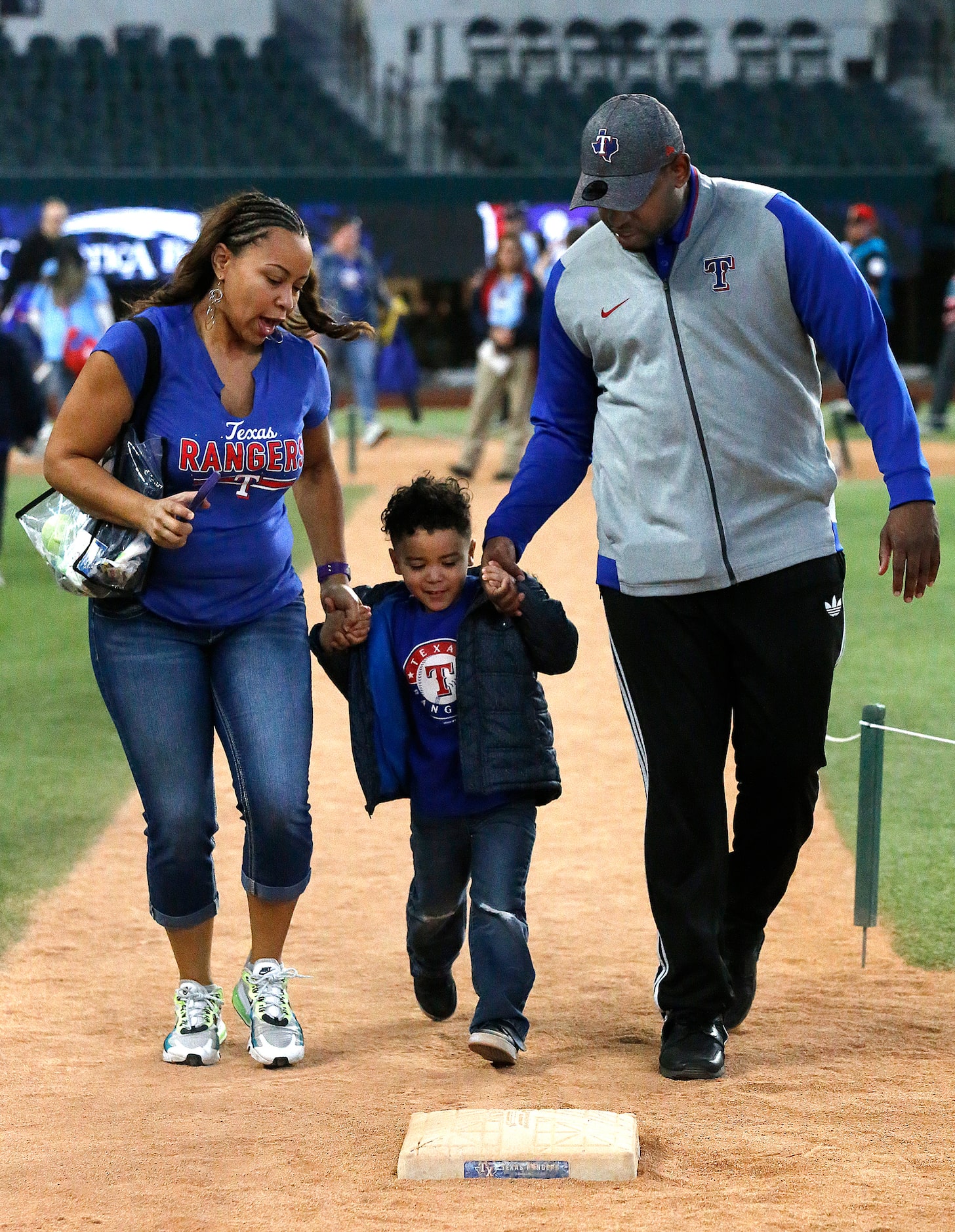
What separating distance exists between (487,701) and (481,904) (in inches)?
19.9

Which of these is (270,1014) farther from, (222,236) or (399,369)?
(399,369)

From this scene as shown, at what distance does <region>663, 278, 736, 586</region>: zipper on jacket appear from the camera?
3.80 meters

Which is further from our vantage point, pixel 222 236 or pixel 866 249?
pixel 866 249

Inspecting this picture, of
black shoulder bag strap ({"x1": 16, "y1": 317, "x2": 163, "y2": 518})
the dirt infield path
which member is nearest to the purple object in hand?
black shoulder bag strap ({"x1": 16, "y1": 317, "x2": 163, "y2": 518})

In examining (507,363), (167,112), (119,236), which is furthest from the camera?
(167,112)

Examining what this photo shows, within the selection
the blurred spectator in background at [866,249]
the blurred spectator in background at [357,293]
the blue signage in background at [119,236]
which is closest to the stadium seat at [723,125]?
the blue signage in background at [119,236]

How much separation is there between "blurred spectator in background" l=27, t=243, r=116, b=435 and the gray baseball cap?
544 inches

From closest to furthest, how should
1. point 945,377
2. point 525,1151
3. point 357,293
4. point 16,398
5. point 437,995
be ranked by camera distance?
point 525,1151 < point 437,995 < point 16,398 < point 357,293 < point 945,377

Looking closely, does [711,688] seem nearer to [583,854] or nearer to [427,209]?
[583,854]

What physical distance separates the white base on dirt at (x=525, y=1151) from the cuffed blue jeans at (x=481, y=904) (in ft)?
1.76

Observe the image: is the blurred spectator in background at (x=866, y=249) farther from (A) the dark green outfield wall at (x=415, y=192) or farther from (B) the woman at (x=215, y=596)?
(B) the woman at (x=215, y=596)

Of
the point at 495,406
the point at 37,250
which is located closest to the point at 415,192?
the point at 37,250

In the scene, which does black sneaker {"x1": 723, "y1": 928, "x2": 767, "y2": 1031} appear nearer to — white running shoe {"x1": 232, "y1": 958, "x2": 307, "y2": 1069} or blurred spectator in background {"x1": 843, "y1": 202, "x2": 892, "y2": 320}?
white running shoe {"x1": 232, "y1": 958, "x2": 307, "y2": 1069}

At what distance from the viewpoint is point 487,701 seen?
13.5 feet
